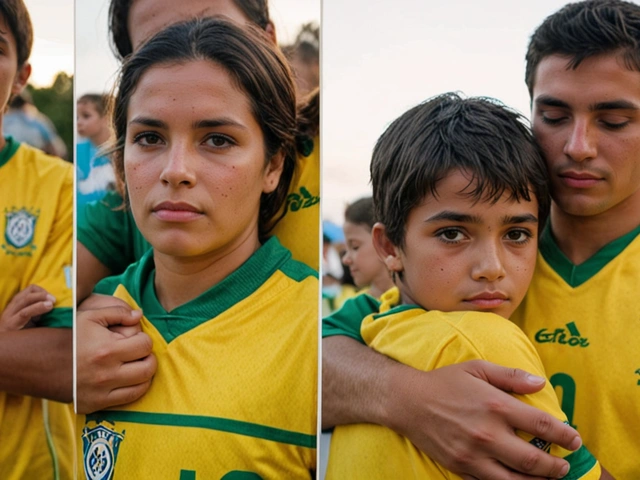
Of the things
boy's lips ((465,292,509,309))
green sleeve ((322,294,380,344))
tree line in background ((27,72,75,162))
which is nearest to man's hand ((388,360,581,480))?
boy's lips ((465,292,509,309))

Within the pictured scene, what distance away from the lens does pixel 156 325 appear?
7.84ft

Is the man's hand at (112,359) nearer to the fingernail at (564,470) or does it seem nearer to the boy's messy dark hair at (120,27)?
the boy's messy dark hair at (120,27)

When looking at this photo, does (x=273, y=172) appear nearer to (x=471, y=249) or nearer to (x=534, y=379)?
(x=471, y=249)

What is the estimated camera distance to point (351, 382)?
2.17 m

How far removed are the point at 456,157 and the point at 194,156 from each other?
0.75 metres

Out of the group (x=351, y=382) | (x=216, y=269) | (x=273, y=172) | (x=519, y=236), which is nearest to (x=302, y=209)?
(x=273, y=172)

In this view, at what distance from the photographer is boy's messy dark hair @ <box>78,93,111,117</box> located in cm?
244

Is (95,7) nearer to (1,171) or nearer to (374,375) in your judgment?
(1,171)

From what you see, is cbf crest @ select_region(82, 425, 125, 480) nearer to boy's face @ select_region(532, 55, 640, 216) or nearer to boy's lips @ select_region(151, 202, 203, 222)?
boy's lips @ select_region(151, 202, 203, 222)

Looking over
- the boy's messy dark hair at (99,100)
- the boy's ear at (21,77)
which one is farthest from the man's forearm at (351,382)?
the boy's ear at (21,77)

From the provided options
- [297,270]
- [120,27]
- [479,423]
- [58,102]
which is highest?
[120,27]

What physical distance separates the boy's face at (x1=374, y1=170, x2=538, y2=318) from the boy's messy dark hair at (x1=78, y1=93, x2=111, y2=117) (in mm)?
1022

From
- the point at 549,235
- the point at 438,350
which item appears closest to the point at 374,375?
the point at 438,350

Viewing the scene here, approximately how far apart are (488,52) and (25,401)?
1.79 m
